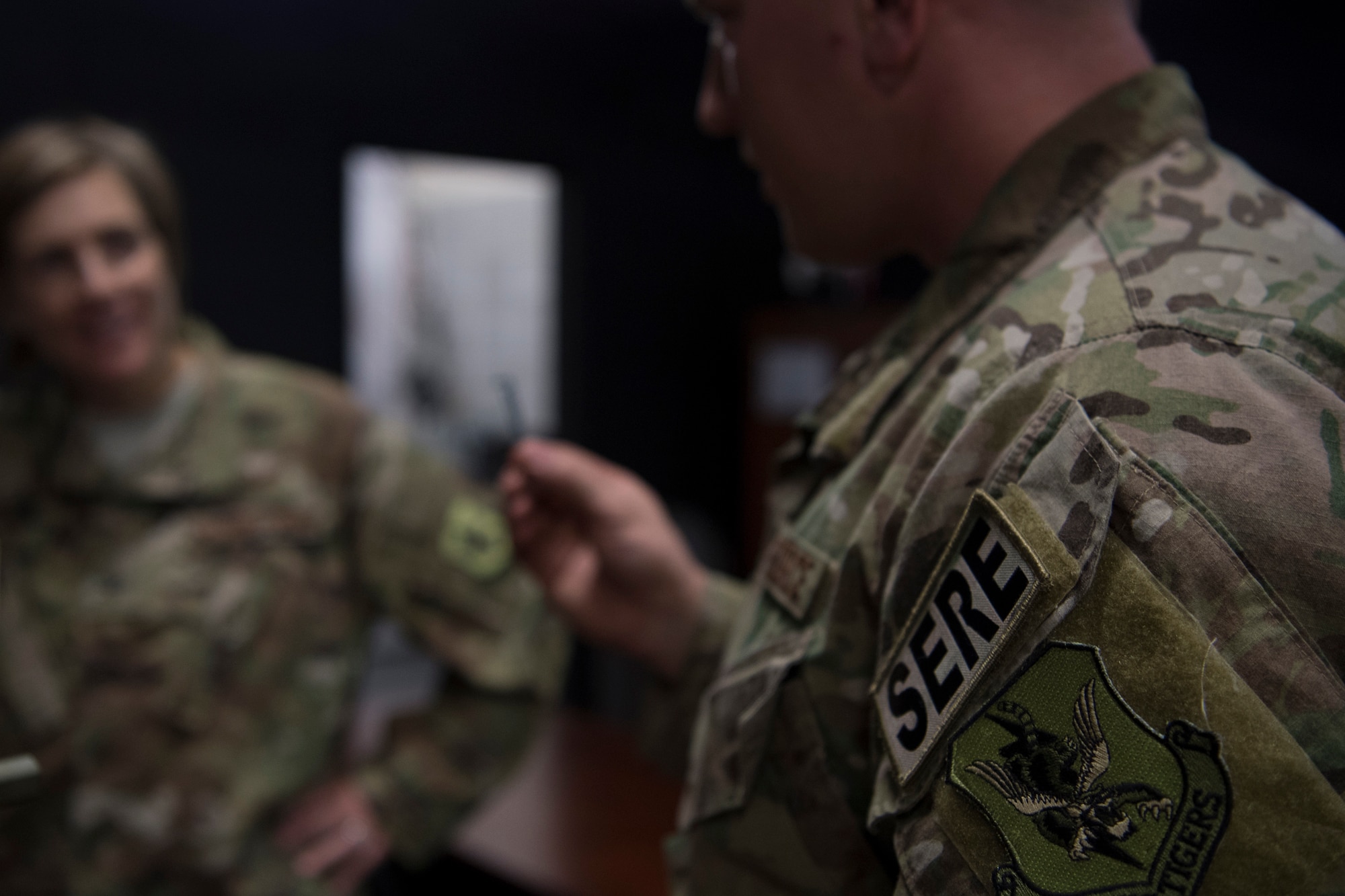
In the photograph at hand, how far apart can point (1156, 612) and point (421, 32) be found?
3.23m

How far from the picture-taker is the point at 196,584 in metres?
1.33

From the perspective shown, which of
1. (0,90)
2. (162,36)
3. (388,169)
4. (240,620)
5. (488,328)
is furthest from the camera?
(488,328)

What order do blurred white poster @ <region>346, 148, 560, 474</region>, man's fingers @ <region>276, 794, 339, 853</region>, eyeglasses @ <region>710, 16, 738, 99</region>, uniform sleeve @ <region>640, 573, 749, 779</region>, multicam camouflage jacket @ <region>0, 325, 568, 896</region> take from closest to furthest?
eyeglasses @ <region>710, 16, 738, 99</region>, uniform sleeve @ <region>640, 573, 749, 779</region>, multicam camouflage jacket @ <region>0, 325, 568, 896</region>, man's fingers @ <region>276, 794, 339, 853</region>, blurred white poster @ <region>346, 148, 560, 474</region>

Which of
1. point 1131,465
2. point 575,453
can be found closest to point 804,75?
point 1131,465

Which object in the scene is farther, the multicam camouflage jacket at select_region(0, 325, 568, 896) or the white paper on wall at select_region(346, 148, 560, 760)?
the white paper on wall at select_region(346, 148, 560, 760)

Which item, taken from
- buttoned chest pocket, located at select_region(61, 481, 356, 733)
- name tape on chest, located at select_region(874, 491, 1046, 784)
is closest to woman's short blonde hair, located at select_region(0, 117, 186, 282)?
buttoned chest pocket, located at select_region(61, 481, 356, 733)

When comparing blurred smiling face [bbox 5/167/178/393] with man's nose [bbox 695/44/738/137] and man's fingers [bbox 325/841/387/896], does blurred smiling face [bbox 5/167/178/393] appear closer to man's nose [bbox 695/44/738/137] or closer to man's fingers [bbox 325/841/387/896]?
man's fingers [bbox 325/841/387/896]

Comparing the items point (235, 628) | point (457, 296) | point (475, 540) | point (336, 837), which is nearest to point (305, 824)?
point (336, 837)

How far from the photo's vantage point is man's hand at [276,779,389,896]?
138 cm

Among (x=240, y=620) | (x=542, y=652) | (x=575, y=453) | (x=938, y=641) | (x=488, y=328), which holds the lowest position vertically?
(x=488, y=328)

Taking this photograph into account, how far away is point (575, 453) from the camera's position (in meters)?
1.15

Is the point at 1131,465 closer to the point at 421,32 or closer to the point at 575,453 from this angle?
the point at 575,453

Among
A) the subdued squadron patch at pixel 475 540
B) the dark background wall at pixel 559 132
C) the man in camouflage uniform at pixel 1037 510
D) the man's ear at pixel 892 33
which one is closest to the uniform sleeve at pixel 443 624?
the subdued squadron patch at pixel 475 540

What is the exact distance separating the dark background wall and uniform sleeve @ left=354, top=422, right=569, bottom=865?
61.4 inches
